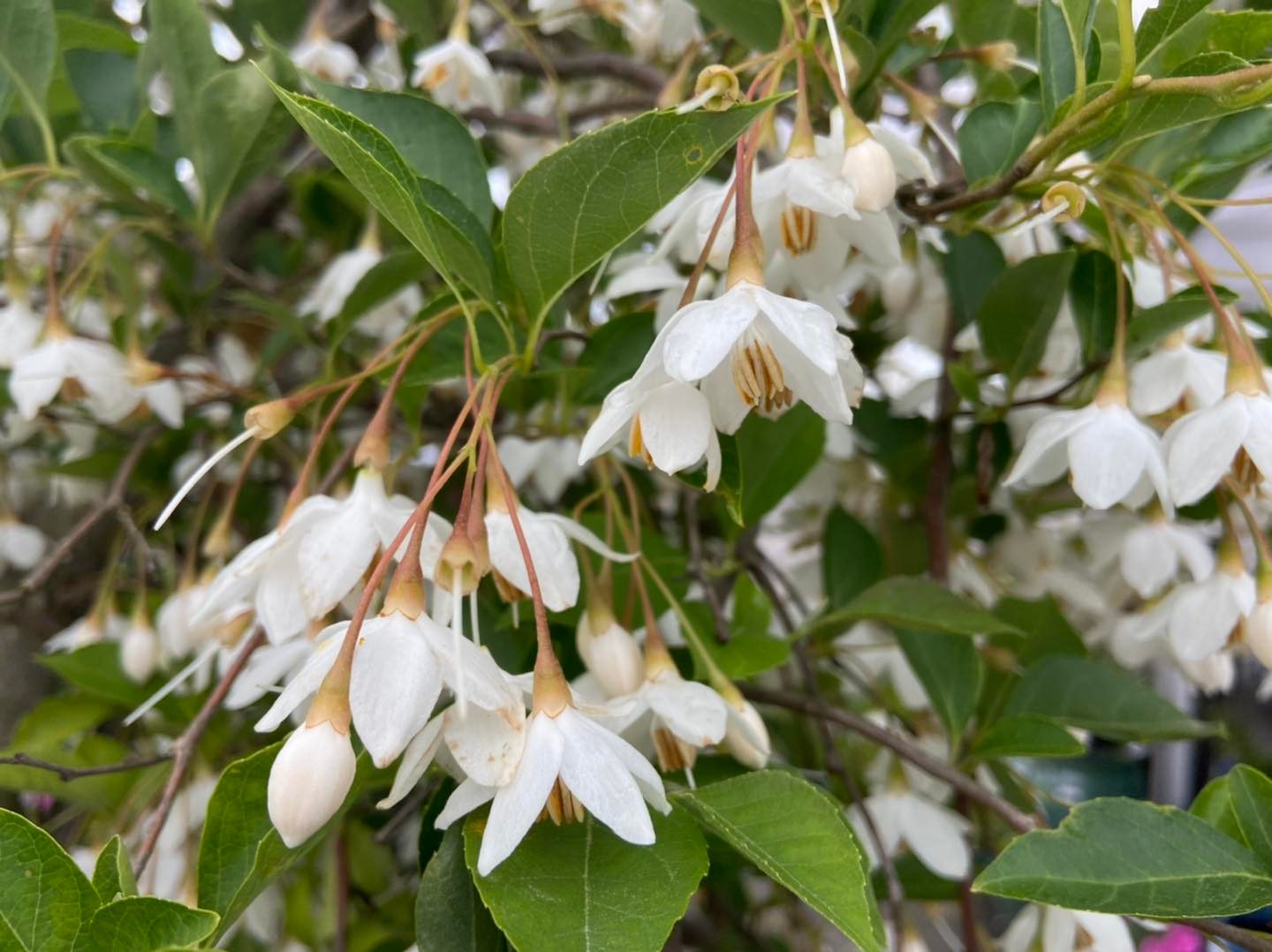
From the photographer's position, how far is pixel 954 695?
2.33ft

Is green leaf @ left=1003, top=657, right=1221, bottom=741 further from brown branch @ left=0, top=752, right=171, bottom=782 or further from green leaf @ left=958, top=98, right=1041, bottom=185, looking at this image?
brown branch @ left=0, top=752, right=171, bottom=782

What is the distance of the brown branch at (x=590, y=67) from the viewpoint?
935 mm

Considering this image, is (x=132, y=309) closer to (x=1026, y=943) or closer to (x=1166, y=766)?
(x=1026, y=943)

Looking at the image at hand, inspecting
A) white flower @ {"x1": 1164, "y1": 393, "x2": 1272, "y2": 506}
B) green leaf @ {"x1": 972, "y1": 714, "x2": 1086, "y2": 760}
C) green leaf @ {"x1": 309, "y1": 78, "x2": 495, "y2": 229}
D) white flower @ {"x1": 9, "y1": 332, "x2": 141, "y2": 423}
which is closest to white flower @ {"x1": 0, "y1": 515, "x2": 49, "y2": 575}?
white flower @ {"x1": 9, "y1": 332, "x2": 141, "y2": 423}

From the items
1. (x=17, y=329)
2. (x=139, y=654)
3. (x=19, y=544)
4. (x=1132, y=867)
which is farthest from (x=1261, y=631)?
(x=19, y=544)

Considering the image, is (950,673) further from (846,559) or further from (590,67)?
(590,67)

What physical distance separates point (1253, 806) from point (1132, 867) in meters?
0.08

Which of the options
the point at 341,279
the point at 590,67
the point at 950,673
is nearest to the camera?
the point at 950,673

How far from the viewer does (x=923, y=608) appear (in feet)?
2.04

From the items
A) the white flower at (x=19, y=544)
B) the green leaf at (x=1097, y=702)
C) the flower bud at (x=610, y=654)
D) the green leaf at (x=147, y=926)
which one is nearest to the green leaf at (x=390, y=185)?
the flower bud at (x=610, y=654)

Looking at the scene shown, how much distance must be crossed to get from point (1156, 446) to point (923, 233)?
31 cm

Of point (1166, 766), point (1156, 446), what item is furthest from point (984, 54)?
point (1166, 766)

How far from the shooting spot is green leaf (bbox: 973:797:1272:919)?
443 millimetres

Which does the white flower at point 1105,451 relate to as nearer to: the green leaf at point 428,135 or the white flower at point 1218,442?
the white flower at point 1218,442
